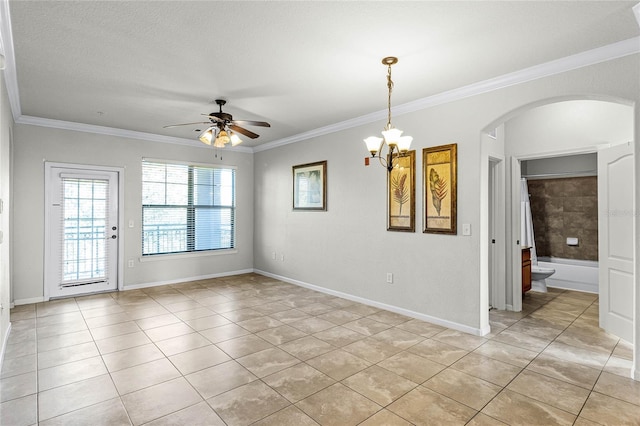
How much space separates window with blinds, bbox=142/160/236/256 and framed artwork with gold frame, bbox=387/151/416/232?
12.0 ft

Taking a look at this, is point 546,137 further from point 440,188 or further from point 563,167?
point 563,167

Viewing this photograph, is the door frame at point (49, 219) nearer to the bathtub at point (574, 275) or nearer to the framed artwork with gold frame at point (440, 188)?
the framed artwork with gold frame at point (440, 188)

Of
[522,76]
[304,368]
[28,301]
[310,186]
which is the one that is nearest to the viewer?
[304,368]

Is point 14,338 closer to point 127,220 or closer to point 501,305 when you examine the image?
point 127,220

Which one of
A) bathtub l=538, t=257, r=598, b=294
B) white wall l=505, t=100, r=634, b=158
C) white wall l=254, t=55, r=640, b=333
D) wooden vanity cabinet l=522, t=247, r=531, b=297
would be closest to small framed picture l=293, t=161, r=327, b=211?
white wall l=254, t=55, r=640, b=333

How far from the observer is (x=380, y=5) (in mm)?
2150

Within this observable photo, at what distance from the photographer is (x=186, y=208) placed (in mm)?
6254

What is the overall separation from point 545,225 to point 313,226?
4.70 metres

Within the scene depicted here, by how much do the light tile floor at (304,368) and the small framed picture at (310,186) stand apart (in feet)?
5.95

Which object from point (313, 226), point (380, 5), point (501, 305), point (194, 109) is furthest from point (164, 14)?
point (501, 305)

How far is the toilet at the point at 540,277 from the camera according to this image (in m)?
5.33

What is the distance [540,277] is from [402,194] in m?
3.01

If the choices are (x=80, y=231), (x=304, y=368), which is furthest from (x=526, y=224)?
(x=80, y=231)

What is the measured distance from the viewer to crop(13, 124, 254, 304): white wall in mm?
4719
